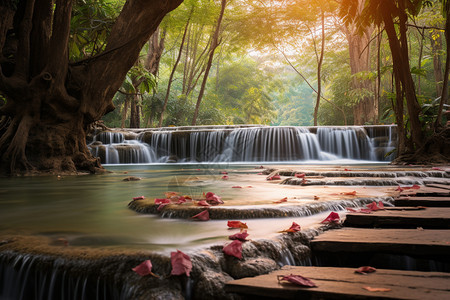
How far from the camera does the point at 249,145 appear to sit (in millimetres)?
14742

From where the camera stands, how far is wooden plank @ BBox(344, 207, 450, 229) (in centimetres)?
229

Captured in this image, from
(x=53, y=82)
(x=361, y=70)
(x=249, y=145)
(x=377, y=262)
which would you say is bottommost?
(x=377, y=262)

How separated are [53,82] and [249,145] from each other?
8726 mm

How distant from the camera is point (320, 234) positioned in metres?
2.12

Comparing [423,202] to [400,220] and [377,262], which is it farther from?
[377,262]

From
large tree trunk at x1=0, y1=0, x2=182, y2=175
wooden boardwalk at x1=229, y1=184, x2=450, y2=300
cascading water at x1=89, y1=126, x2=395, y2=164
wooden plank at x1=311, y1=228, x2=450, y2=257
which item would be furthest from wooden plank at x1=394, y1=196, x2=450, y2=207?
cascading water at x1=89, y1=126, x2=395, y2=164

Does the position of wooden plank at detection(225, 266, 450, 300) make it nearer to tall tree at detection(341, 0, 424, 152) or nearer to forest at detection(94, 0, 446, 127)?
tall tree at detection(341, 0, 424, 152)

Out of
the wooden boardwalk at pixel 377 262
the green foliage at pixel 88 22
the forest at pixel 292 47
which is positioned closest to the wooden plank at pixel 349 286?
the wooden boardwalk at pixel 377 262

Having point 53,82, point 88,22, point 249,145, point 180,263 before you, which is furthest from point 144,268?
point 249,145

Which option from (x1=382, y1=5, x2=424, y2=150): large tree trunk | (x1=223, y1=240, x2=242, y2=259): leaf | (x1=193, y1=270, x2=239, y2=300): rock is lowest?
(x1=193, y1=270, x2=239, y2=300): rock

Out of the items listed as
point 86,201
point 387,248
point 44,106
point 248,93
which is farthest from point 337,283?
point 248,93

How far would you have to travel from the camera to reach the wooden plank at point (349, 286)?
4.01 feet

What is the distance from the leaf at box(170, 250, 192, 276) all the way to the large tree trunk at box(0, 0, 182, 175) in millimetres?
6892

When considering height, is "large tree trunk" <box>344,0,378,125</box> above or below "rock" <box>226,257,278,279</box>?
above
